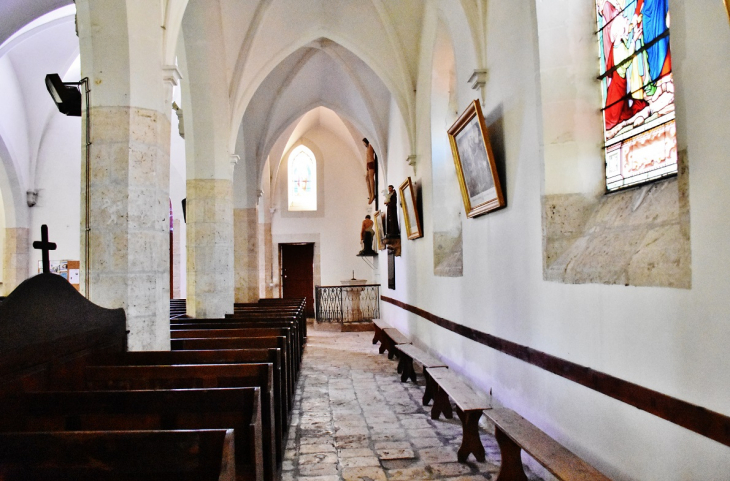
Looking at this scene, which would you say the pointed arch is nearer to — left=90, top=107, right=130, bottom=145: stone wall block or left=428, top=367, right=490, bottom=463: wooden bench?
left=90, top=107, right=130, bottom=145: stone wall block

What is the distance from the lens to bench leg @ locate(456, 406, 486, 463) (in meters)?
3.44

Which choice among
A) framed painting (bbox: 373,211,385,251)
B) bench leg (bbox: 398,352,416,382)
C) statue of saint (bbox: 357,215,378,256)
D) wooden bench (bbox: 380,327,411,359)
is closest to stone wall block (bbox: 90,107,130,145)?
bench leg (bbox: 398,352,416,382)

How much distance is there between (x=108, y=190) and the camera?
11.8 feet

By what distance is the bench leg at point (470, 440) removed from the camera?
344cm

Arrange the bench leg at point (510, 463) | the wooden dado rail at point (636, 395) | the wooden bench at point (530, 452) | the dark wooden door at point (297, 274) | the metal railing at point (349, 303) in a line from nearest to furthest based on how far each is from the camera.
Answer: the wooden dado rail at point (636, 395), the wooden bench at point (530, 452), the bench leg at point (510, 463), the metal railing at point (349, 303), the dark wooden door at point (297, 274)

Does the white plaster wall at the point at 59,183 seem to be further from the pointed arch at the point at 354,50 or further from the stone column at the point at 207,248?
the stone column at the point at 207,248

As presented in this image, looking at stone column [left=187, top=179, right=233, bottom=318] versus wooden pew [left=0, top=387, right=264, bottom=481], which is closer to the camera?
wooden pew [left=0, top=387, right=264, bottom=481]

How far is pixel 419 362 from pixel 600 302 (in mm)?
2906

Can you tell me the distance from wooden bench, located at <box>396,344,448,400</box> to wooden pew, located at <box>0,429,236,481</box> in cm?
354

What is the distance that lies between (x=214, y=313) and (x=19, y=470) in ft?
17.1

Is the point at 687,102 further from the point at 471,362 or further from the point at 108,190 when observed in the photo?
the point at 108,190

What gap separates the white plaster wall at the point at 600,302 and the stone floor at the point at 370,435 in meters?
0.59

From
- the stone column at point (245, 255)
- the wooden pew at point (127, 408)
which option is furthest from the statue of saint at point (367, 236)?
the wooden pew at point (127, 408)

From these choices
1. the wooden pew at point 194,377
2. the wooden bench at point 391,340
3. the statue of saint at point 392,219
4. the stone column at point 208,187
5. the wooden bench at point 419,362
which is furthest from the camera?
the statue of saint at point 392,219
